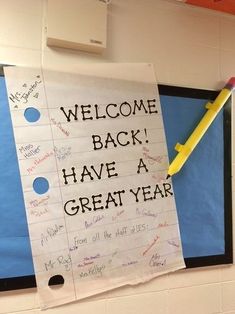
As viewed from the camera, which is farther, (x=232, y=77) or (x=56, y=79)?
(x=232, y=77)

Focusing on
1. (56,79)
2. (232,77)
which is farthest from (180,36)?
(56,79)

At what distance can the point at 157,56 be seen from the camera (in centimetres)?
128

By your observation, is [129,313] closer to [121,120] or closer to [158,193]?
[158,193]

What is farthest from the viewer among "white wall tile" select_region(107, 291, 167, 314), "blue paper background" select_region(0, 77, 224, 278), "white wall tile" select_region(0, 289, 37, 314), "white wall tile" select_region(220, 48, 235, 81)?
"white wall tile" select_region(220, 48, 235, 81)

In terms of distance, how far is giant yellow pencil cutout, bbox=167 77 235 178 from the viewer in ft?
3.97

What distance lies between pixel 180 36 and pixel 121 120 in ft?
1.56

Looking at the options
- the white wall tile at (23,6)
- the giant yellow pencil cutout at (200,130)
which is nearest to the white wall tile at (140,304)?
the giant yellow pencil cutout at (200,130)

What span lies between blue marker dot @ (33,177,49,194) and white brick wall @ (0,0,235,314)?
332mm

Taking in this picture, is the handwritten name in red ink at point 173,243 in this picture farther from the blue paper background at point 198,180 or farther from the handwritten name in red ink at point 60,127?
the handwritten name in red ink at point 60,127

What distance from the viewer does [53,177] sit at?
1073mm

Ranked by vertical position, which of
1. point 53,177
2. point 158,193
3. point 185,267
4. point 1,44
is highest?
point 1,44

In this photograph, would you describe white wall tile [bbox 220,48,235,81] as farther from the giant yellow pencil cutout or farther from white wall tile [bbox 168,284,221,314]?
white wall tile [bbox 168,284,221,314]

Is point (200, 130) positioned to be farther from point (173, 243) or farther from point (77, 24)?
point (77, 24)

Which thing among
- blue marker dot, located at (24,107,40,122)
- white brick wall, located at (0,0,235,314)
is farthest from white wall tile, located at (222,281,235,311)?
blue marker dot, located at (24,107,40,122)
